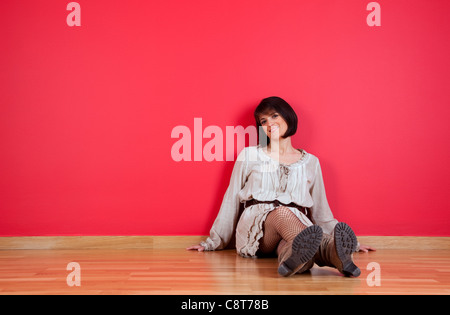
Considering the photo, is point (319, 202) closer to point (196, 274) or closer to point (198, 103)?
point (198, 103)

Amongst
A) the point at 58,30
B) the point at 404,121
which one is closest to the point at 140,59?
the point at 58,30

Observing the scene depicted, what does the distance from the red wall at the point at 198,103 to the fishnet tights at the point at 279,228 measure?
0.61 metres

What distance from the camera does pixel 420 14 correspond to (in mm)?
2869

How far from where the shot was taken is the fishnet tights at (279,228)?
199 centimetres

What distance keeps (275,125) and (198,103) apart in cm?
52

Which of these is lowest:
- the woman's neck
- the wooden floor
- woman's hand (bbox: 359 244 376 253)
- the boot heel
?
woman's hand (bbox: 359 244 376 253)

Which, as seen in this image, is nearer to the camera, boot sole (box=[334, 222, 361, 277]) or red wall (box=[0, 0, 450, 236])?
boot sole (box=[334, 222, 361, 277])

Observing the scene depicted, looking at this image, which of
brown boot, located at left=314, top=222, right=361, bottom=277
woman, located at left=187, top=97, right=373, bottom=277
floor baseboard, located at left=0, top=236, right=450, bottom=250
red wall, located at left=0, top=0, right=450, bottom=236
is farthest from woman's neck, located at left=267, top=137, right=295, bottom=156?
brown boot, located at left=314, top=222, right=361, bottom=277

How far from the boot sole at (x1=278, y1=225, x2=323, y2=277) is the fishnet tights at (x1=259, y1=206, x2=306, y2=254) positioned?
0.74 feet

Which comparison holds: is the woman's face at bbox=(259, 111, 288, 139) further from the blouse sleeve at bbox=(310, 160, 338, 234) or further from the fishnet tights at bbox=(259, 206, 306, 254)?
the fishnet tights at bbox=(259, 206, 306, 254)

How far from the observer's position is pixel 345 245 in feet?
5.68

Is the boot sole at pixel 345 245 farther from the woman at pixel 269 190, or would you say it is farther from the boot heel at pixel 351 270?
the woman at pixel 269 190

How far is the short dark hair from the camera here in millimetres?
2643
